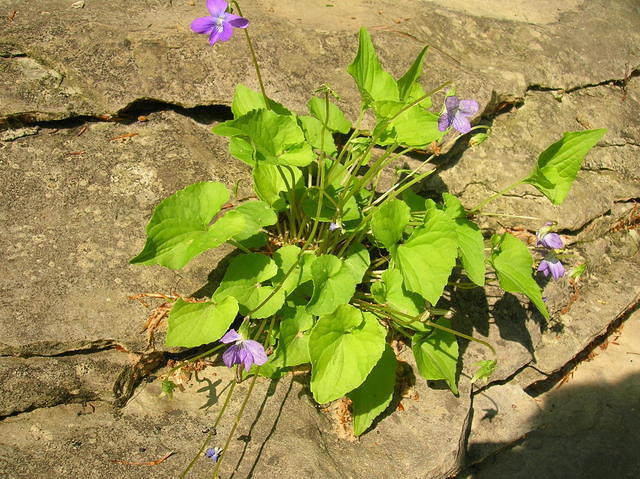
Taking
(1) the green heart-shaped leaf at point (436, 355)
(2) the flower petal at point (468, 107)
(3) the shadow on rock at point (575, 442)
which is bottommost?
(3) the shadow on rock at point (575, 442)

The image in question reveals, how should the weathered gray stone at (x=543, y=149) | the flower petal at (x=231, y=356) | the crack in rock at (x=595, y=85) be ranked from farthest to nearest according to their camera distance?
the crack in rock at (x=595, y=85), the weathered gray stone at (x=543, y=149), the flower petal at (x=231, y=356)

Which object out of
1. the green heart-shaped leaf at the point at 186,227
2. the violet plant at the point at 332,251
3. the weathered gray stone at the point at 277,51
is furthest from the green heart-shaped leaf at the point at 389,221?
the weathered gray stone at the point at 277,51

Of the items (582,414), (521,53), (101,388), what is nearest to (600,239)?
(582,414)

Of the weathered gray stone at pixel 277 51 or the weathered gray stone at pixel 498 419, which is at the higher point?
the weathered gray stone at pixel 277 51

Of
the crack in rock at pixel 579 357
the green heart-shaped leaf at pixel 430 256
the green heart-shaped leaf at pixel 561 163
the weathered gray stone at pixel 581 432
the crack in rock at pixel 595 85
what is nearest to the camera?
the green heart-shaped leaf at pixel 430 256

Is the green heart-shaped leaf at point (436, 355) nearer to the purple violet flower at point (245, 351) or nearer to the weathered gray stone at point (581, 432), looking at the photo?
the weathered gray stone at point (581, 432)

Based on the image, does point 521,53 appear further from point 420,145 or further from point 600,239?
point 420,145

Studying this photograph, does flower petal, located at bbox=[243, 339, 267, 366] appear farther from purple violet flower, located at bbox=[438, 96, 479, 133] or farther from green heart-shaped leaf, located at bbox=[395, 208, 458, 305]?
purple violet flower, located at bbox=[438, 96, 479, 133]

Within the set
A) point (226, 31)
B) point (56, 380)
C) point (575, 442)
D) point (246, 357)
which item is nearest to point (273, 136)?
point (226, 31)
